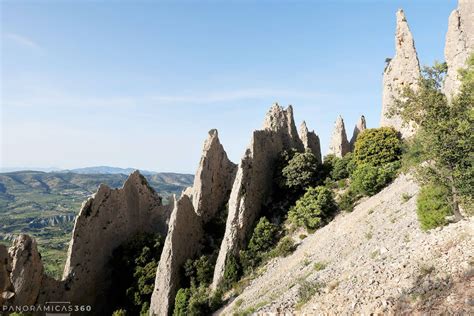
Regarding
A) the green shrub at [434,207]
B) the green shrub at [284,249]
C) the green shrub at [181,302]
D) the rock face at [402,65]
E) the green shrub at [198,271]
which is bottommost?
the green shrub at [181,302]

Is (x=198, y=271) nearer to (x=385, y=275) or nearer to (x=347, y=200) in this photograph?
(x=347, y=200)

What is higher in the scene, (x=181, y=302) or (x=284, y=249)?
(x=284, y=249)

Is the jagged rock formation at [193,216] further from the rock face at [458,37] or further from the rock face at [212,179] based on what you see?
the rock face at [458,37]

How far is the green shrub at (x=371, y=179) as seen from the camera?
36.4 m

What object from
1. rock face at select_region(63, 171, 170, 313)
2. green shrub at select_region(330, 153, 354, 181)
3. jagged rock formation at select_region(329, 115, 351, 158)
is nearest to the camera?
rock face at select_region(63, 171, 170, 313)

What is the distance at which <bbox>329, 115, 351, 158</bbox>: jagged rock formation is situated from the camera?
59.3m

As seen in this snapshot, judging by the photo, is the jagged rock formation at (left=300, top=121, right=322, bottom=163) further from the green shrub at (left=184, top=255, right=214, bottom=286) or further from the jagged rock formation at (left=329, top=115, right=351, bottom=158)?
the green shrub at (left=184, top=255, right=214, bottom=286)

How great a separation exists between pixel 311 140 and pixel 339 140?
729cm

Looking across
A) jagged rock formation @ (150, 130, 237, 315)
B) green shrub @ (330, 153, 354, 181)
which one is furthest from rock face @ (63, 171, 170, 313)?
green shrub @ (330, 153, 354, 181)

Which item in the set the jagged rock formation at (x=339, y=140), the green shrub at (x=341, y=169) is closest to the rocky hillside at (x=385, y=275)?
the green shrub at (x=341, y=169)

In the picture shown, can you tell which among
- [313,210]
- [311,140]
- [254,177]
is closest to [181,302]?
[254,177]

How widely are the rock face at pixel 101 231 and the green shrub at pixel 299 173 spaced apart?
54.6 feet

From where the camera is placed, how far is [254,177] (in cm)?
3700

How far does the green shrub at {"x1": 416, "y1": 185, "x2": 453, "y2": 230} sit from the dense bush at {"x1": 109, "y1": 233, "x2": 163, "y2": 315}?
24.4 metres
